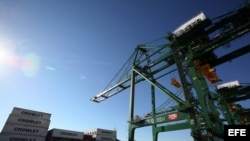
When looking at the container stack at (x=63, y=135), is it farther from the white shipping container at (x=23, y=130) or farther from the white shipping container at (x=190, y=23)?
the white shipping container at (x=190, y=23)

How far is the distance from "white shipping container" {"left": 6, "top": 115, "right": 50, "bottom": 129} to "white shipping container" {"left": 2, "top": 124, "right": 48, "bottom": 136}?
0.60 meters

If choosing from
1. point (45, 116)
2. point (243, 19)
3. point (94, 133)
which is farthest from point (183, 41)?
point (94, 133)

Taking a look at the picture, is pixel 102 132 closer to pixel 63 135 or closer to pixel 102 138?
pixel 102 138

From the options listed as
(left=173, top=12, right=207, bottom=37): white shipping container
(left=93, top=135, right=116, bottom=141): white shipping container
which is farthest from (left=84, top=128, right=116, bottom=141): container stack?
(left=173, top=12, right=207, bottom=37): white shipping container

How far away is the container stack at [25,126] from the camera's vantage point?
28359 millimetres

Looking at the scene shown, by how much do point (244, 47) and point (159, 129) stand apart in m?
11.5

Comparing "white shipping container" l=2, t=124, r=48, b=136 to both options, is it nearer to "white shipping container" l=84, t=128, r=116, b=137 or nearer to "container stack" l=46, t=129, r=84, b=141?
"container stack" l=46, t=129, r=84, b=141

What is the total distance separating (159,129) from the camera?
1466 centimetres

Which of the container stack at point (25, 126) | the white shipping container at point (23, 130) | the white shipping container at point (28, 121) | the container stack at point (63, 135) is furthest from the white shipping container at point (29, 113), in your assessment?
the container stack at point (63, 135)

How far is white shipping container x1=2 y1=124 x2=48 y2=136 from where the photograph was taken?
2841 cm

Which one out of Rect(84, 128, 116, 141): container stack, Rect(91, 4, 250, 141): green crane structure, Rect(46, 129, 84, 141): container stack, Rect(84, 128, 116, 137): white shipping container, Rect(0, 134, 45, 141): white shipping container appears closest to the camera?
Rect(91, 4, 250, 141): green crane structure

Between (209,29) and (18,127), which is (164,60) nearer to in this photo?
(209,29)

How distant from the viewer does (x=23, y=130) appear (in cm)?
2977

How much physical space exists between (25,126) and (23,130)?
0.76 m
